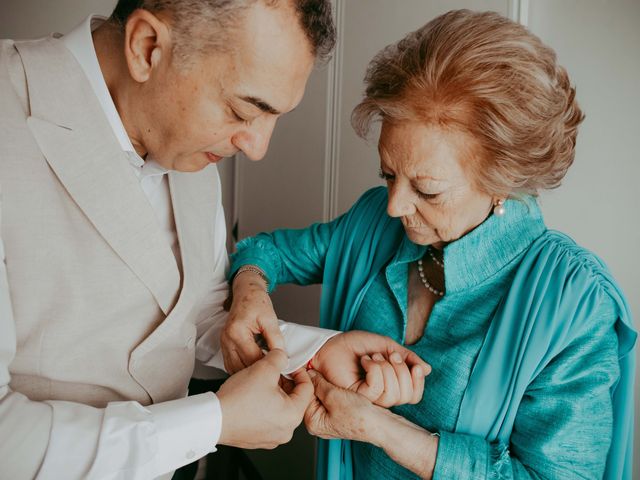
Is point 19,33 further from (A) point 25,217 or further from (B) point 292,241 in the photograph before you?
(A) point 25,217

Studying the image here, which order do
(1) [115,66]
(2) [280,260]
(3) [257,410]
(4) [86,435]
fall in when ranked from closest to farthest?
(4) [86,435]
(3) [257,410]
(1) [115,66]
(2) [280,260]

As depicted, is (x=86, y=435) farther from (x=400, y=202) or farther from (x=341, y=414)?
(x=400, y=202)

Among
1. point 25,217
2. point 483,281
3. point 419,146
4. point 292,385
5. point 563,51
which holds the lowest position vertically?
point 292,385

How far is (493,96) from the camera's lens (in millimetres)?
1142

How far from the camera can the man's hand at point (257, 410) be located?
41.4 inches

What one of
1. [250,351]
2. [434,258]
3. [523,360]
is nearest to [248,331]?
[250,351]

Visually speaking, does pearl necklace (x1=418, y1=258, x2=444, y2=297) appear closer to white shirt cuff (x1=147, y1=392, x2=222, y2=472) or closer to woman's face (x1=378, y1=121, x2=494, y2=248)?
woman's face (x1=378, y1=121, x2=494, y2=248)

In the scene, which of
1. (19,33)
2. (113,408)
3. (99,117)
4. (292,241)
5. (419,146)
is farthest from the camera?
(19,33)

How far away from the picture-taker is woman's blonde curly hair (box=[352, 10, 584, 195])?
115 cm

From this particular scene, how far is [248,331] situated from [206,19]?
0.70m

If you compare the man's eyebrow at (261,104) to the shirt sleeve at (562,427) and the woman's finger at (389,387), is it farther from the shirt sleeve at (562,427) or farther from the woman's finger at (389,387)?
the shirt sleeve at (562,427)

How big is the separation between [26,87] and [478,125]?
897 millimetres

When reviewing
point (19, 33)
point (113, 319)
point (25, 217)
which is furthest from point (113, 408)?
point (19, 33)

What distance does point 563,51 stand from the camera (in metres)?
1.52
